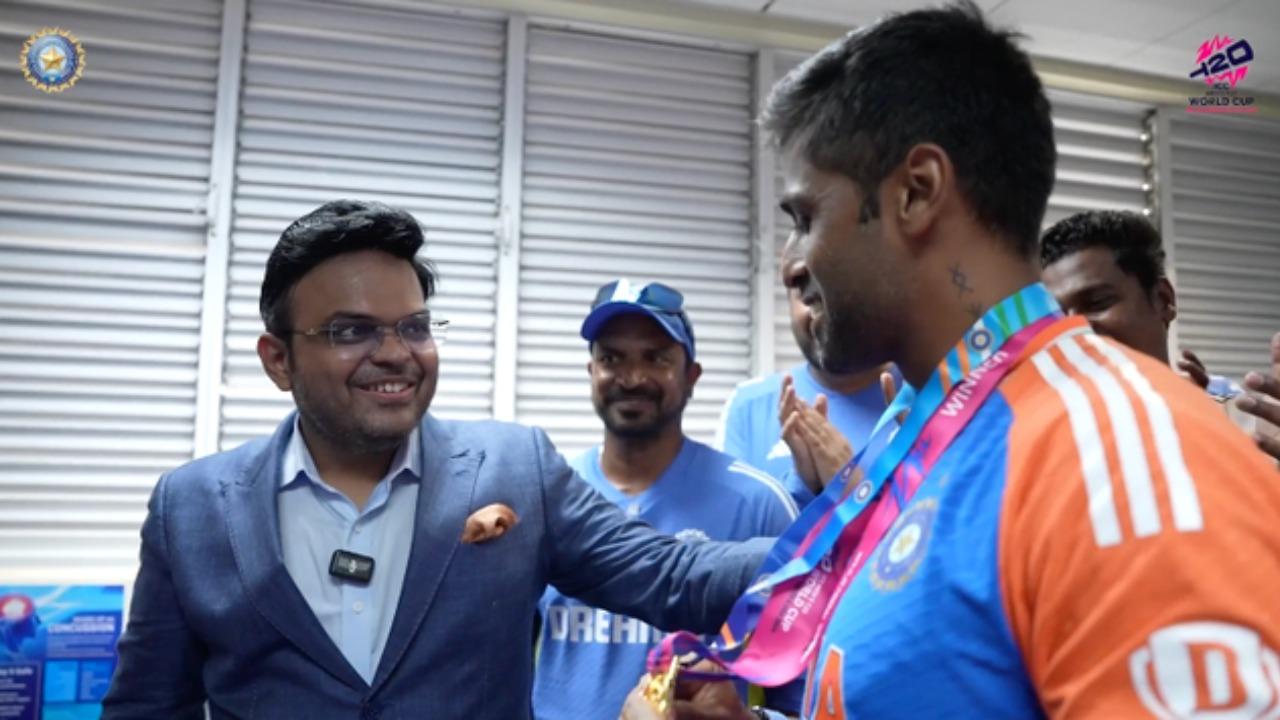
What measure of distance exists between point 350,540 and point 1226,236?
16.8ft

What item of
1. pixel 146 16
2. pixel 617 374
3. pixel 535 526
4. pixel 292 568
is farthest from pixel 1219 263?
pixel 146 16

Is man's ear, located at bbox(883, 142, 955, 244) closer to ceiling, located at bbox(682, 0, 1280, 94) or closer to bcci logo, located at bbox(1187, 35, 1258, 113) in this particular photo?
ceiling, located at bbox(682, 0, 1280, 94)

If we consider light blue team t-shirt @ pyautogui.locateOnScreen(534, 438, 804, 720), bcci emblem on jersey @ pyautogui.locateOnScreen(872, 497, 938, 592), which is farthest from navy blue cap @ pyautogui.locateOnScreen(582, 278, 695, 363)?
bcci emblem on jersey @ pyautogui.locateOnScreen(872, 497, 938, 592)

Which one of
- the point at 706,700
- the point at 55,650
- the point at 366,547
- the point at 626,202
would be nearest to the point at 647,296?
the point at 366,547

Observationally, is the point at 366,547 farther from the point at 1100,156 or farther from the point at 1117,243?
the point at 1100,156

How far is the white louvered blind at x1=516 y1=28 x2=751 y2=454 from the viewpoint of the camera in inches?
153

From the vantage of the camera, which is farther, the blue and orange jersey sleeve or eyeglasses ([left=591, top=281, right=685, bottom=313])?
eyeglasses ([left=591, top=281, right=685, bottom=313])

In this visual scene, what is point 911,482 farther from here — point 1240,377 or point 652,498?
point 1240,377

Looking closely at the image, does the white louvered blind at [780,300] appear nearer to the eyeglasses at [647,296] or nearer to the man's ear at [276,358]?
the eyeglasses at [647,296]

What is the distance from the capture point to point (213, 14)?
3586 mm

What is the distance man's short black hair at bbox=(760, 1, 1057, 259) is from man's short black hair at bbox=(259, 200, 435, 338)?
100 centimetres

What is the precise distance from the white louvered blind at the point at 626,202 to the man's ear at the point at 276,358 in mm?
2033

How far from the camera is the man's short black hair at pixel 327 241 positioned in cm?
170

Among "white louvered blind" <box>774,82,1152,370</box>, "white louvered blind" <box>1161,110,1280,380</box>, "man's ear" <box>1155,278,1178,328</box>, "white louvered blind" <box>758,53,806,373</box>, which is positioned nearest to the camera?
"man's ear" <box>1155,278,1178,328</box>
